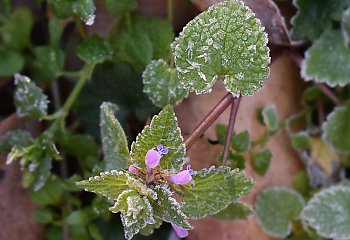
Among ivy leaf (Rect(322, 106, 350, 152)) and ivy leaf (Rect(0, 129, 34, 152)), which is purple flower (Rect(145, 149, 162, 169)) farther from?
ivy leaf (Rect(322, 106, 350, 152))

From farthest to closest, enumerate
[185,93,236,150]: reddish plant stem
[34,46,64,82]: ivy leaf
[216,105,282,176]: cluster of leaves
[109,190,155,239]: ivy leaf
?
[34,46,64,82]: ivy leaf → [216,105,282,176]: cluster of leaves → [185,93,236,150]: reddish plant stem → [109,190,155,239]: ivy leaf

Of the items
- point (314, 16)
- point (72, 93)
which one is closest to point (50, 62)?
point (72, 93)

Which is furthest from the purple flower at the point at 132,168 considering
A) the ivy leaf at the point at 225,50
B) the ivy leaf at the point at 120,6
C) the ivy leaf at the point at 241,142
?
the ivy leaf at the point at 120,6

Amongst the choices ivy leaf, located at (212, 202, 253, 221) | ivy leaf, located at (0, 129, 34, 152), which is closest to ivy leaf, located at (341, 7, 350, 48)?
ivy leaf, located at (212, 202, 253, 221)

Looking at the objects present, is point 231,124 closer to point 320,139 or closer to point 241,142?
point 241,142

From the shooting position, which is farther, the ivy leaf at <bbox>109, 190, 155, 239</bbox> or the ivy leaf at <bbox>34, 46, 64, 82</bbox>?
the ivy leaf at <bbox>34, 46, 64, 82</bbox>

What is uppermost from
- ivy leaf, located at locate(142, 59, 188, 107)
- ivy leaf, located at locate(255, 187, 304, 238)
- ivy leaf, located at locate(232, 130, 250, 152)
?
ivy leaf, located at locate(142, 59, 188, 107)
